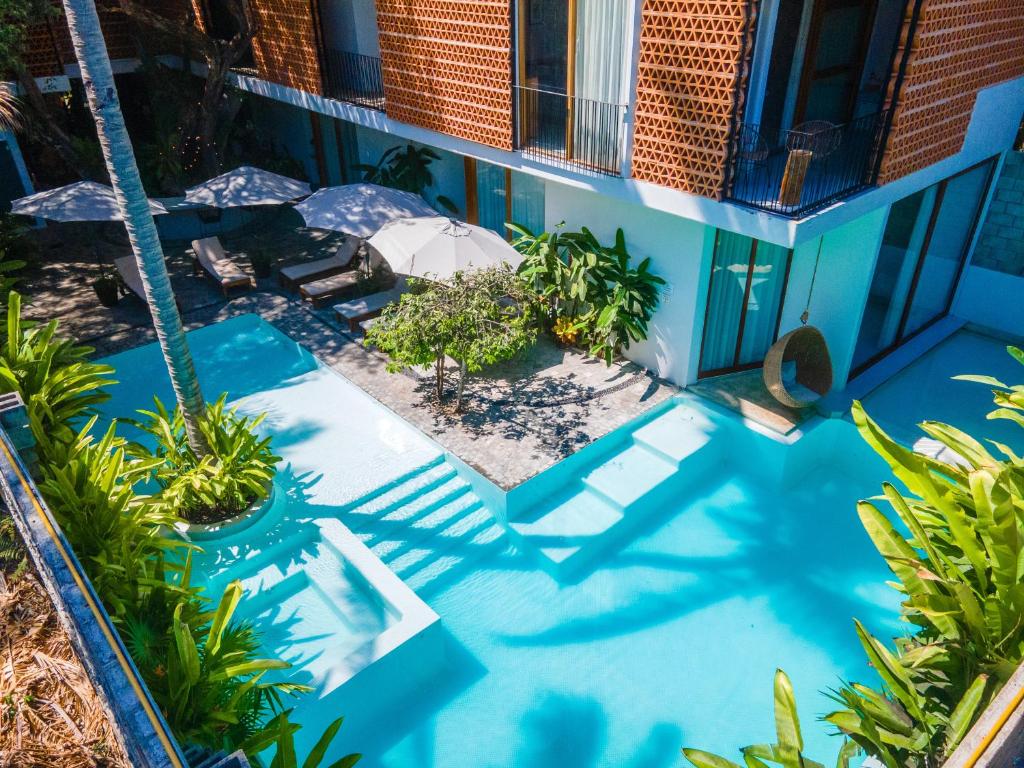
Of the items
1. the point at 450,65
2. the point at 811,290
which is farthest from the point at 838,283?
the point at 450,65

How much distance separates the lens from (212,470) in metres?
9.84

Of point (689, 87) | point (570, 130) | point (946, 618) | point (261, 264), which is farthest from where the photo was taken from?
point (261, 264)

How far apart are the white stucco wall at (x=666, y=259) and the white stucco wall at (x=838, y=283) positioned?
2.25 metres

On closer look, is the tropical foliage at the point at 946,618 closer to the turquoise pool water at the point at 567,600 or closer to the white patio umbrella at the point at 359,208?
the turquoise pool water at the point at 567,600

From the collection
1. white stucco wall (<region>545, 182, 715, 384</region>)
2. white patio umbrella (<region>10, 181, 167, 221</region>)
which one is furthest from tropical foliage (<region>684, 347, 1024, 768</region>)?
white patio umbrella (<region>10, 181, 167, 221</region>)

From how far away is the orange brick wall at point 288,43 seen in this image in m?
16.7

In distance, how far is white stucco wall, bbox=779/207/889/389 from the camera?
12516 millimetres

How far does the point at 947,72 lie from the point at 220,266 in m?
15.0

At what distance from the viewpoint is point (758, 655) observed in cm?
910

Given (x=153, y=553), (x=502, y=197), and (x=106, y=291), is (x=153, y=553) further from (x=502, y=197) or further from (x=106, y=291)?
(x=502, y=197)

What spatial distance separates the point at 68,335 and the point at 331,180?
32.8ft

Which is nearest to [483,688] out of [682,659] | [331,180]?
[682,659]

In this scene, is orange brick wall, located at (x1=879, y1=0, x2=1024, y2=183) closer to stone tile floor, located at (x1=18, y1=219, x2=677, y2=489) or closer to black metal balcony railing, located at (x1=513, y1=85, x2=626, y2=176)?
black metal balcony railing, located at (x1=513, y1=85, x2=626, y2=176)

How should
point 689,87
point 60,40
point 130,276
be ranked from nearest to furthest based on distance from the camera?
point 689,87, point 130,276, point 60,40
